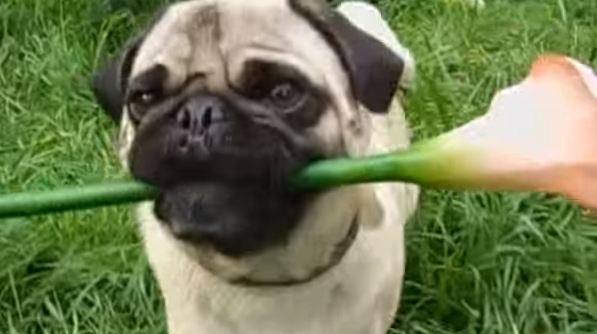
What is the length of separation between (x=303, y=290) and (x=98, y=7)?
150 centimetres

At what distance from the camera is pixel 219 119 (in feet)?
6.63

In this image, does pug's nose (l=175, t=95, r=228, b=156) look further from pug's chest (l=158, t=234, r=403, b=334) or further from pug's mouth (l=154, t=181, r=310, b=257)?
pug's chest (l=158, t=234, r=403, b=334)

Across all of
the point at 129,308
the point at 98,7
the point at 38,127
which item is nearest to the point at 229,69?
the point at 129,308

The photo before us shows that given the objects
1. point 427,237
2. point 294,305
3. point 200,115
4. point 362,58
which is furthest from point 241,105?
point 427,237

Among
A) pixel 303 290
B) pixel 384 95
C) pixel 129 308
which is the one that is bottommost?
pixel 129 308

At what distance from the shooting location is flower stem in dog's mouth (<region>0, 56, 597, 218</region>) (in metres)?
1.79

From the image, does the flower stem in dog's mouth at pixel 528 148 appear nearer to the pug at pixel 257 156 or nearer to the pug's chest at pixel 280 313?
the pug at pixel 257 156

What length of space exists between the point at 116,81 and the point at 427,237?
2.60 ft

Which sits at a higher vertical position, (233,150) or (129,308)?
(233,150)

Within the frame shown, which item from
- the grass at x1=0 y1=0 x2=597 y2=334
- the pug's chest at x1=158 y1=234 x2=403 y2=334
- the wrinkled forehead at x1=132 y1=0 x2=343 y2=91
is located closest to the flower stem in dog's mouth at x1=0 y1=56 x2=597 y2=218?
the wrinkled forehead at x1=132 y1=0 x2=343 y2=91

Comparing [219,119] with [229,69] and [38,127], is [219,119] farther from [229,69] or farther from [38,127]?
[38,127]

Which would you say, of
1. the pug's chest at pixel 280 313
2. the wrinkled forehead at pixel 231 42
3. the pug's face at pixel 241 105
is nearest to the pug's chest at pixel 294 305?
the pug's chest at pixel 280 313

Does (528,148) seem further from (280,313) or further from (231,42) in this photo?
(280,313)

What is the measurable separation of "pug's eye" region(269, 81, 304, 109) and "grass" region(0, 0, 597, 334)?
812 millimetres
